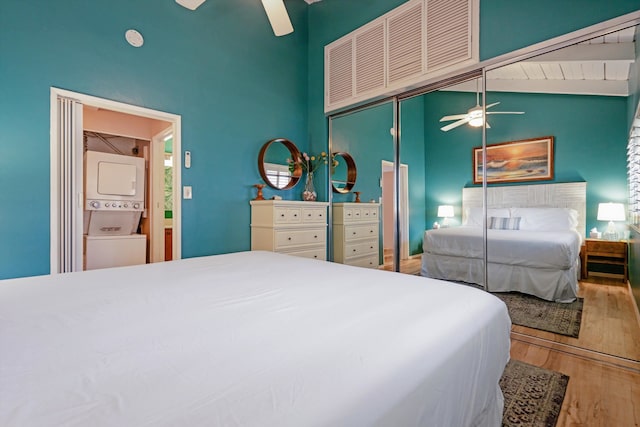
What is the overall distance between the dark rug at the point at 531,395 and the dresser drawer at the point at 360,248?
6.22 ft

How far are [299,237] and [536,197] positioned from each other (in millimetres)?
2185

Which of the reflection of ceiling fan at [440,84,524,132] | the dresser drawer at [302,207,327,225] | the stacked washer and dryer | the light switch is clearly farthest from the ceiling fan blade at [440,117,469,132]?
the stacked washer and dryer

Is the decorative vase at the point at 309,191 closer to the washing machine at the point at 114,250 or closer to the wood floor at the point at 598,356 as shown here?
the washing machine at the point at 114,250

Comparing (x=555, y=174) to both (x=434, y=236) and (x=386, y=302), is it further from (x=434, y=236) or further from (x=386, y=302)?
(x=386, y=302)

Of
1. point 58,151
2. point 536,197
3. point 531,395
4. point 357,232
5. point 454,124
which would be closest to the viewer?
point 531,395

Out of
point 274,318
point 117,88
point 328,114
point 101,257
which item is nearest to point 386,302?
point 274,318

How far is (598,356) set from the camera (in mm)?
2006

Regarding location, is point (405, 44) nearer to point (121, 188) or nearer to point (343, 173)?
point (343, 173)

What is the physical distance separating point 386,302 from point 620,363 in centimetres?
197

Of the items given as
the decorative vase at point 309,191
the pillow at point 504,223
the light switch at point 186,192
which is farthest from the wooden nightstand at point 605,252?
the light switch at point 186,192

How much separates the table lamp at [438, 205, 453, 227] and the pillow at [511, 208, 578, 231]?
0.50 m

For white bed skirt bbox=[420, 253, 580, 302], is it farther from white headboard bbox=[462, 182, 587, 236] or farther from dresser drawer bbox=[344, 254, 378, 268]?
dresser drawer bbox=[344, 254, 378, 268]

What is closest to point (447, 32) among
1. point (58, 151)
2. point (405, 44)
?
point (405, 44)

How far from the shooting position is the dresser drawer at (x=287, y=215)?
3.19m
